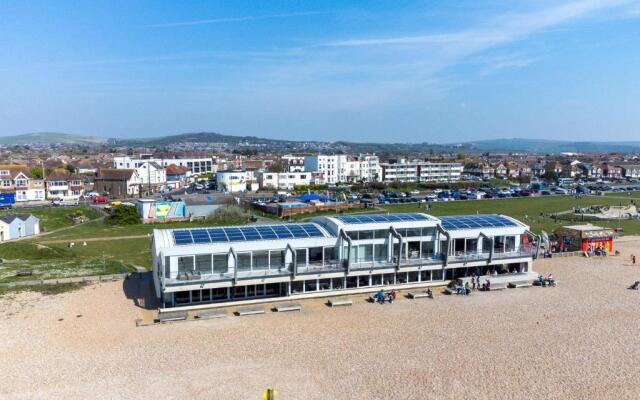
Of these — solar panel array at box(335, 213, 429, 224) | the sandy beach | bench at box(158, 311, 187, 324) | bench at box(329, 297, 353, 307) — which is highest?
solar panel array at box(335, 213, 429, 224)

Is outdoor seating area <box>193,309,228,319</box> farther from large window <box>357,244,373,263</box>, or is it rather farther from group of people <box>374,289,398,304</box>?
large window <box>357,244,373,263</box>

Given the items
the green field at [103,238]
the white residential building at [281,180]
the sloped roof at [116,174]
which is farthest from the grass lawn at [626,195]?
the sloped roof at [116,174]

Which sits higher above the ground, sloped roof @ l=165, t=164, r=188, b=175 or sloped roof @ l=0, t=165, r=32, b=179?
sloped roof @ l=0, t=165, r=32, b=179

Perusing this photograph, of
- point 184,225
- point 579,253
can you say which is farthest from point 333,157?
point 579,253

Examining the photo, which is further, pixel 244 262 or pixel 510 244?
pixel 510 244

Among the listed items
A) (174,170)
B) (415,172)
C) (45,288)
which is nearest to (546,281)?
(45,288)

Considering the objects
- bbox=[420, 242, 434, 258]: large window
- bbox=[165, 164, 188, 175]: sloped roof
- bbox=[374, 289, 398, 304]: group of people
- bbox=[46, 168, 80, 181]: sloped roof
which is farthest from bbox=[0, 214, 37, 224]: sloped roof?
bbox=[165, 164, 188, 175]: sloped roof

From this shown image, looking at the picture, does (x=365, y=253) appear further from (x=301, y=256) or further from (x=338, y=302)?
(x=338, y=302)
